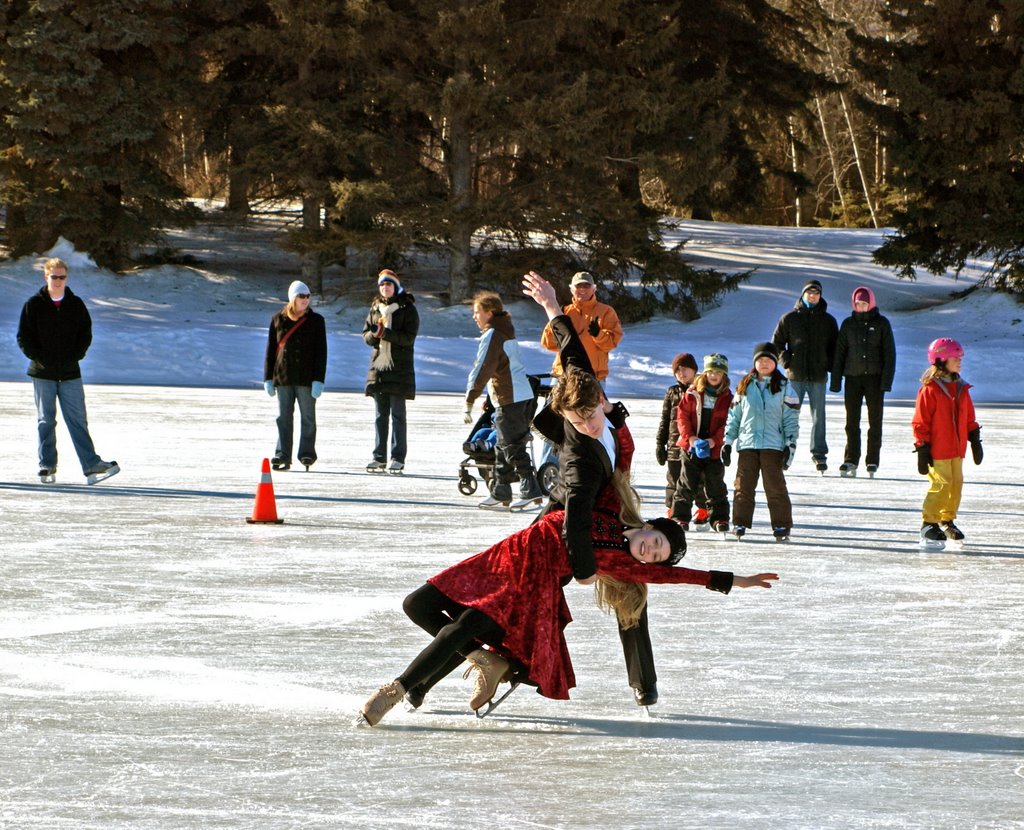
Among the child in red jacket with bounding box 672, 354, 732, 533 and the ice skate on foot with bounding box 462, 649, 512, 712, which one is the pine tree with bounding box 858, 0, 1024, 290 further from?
the ice skate on foot with bounding box 462, 649, 512, 712

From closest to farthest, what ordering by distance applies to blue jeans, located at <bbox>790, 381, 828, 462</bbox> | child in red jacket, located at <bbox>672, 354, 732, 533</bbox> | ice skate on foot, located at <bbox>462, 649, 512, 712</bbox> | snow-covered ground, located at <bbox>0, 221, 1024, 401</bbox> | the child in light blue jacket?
ice skate on foot, located at <bbox>462, 649, 512, 712</bbox>, the child in light blue jacket, child in red jacket, located at <bbox>672, 354, 732, 533</bbox>, blue jeans, located at <bbox>790, 381, 828, 462</bbox>, snow-covered ground, located at <bbox>0, 221, 1024, 401</bbox>

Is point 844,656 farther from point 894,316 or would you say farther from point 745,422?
point 894,316

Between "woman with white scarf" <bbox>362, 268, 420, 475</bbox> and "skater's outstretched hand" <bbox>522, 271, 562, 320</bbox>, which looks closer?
"skater's outstretched hand" <bbox>522, 271, 562, 320</bbox>

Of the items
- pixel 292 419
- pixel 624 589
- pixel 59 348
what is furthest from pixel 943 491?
pixel 59 348

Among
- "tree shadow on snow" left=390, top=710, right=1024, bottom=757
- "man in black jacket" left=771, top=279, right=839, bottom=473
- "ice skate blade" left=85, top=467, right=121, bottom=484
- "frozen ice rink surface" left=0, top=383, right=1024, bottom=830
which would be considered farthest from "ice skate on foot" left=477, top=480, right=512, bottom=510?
"tree shadow on snow" left=390, top=710, right=1024, bottom=757

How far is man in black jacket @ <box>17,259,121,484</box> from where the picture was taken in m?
12.4

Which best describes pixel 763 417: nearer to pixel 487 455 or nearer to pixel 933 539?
pixel 933 539

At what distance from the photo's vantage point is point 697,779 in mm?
4973

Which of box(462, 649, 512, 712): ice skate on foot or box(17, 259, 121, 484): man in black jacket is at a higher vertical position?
box(17, 259, 121, 484): man in black jacket

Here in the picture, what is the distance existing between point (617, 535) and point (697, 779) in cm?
86

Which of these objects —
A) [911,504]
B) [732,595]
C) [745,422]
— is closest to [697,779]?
[732,595]

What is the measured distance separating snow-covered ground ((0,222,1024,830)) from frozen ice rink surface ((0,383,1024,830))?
0.02 m

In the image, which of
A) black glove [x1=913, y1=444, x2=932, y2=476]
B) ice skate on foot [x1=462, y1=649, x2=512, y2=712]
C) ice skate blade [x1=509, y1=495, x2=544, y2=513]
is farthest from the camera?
ice skate blade [x1=509, y1=495, x2=544, y2=513]

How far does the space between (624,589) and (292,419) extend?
8.75 meters
